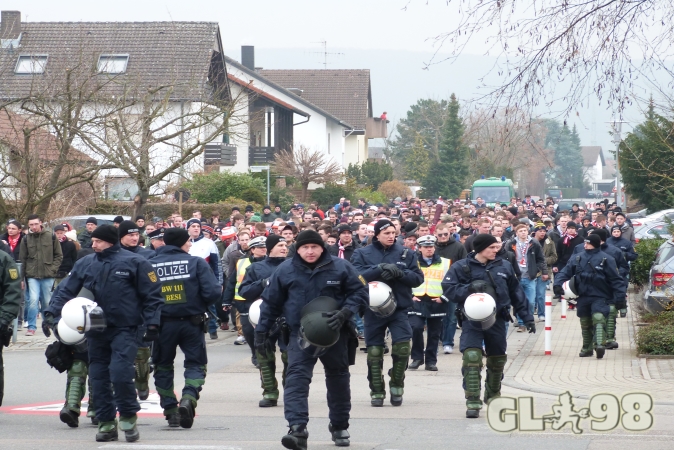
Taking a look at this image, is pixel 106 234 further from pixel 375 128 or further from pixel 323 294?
pixel 375 128

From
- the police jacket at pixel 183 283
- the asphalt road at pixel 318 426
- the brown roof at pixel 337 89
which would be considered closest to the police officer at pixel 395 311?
the asphalt road at pixel 318 426

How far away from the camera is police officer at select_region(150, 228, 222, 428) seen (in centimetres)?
923

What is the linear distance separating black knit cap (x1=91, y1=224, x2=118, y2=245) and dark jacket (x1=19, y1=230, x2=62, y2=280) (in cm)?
941

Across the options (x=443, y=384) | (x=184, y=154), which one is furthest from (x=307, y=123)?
(x=443, y=384)

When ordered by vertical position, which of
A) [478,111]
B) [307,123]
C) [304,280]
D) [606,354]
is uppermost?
[307,123]

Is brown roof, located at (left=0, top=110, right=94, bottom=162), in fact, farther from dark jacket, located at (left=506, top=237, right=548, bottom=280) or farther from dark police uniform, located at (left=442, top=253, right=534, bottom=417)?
dark police uniform, located at (left=442, top=253, right=534, bottom=417)

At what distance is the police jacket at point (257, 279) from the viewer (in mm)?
10797

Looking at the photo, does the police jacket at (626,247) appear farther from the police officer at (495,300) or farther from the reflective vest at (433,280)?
the police officer at (495,300)

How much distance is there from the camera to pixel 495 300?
33.2 ft

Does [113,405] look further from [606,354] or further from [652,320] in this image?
[652,320]

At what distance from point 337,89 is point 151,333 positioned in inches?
2789

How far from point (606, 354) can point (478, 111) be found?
21.8 feet

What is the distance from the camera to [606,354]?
1495 cm

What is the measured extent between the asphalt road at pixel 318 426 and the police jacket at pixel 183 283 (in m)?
1.04
